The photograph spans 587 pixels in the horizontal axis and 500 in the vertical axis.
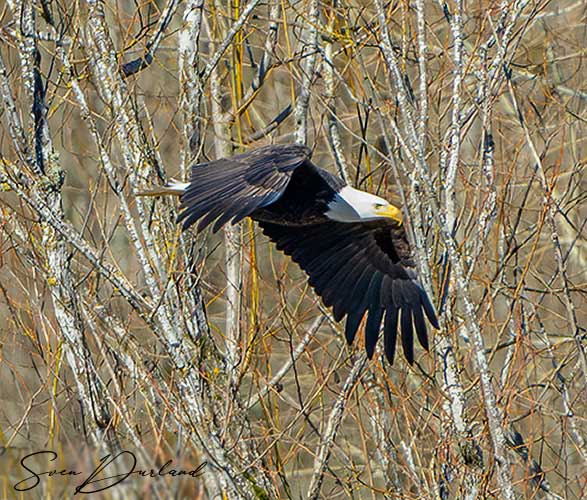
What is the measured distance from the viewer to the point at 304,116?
725 centimetres

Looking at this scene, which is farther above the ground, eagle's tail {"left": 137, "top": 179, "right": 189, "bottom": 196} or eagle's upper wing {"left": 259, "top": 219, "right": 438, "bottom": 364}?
eagle's tail {"left": 137, "top": 179, "right": 189, "bottom": 196}

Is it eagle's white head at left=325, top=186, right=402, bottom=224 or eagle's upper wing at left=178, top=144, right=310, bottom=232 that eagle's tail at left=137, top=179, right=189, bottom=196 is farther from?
eagle's white head at left=325, top=186, right=402, bottom=224

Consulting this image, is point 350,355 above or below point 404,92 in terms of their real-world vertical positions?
below

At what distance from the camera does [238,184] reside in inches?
239

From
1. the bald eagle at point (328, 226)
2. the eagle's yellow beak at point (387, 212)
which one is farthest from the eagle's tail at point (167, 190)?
the eagle's yellow beak at point (387, 212)

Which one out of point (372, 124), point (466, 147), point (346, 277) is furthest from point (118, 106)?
point (466, 147)

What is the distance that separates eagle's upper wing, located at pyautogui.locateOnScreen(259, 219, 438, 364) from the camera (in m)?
6.81

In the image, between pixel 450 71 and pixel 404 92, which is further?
pixel 450 71

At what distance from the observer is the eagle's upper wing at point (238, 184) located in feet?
19.0

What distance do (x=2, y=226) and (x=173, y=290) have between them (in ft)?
3.03

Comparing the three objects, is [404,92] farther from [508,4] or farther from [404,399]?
[404,399]
